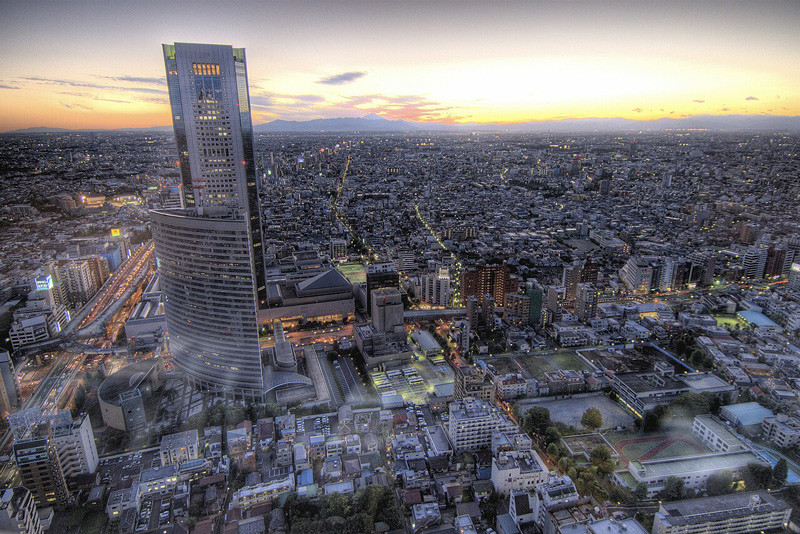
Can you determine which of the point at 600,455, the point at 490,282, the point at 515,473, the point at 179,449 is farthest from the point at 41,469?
the point at 490,282

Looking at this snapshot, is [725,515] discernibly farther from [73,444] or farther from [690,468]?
[73,444]

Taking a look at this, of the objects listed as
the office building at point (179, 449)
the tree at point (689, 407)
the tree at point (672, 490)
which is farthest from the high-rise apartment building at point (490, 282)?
the office building at point (179, 449)

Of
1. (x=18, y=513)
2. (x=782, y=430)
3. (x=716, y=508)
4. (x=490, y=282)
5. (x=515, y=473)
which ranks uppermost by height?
(x=18, y=513)

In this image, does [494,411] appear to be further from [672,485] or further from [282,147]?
[282,147]

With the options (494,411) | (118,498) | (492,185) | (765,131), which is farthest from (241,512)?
(492,185)

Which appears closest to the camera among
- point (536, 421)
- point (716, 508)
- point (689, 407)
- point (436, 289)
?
point (716, 508)

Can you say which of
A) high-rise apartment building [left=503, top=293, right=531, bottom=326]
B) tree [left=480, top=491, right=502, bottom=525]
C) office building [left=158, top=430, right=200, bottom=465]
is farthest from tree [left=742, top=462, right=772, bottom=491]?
office building [left=158, top=430, right=200, bottom=465]

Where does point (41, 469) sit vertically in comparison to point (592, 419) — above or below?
above

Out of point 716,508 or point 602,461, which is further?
point 602,461
